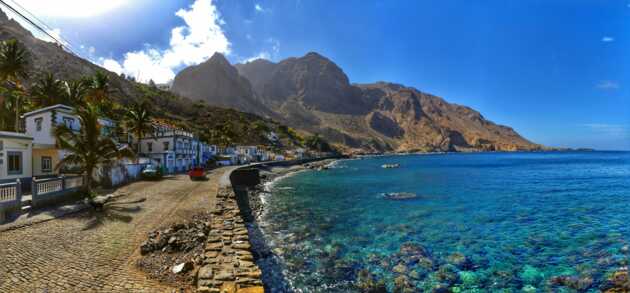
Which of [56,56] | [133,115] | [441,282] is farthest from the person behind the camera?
[56,56]

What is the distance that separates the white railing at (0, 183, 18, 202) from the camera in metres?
13.6

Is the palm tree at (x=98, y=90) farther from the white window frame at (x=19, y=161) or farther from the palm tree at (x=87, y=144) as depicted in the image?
the palm tree at (x=87, y=144)

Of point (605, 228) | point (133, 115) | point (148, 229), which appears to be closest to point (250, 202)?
point (148, 229)

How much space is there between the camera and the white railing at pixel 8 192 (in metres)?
13.6

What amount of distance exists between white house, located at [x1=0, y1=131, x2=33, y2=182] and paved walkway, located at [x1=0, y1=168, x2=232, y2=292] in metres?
11.9

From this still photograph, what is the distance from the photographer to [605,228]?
17.0 m

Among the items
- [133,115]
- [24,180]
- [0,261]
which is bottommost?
[0,261]

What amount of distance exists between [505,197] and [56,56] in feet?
482

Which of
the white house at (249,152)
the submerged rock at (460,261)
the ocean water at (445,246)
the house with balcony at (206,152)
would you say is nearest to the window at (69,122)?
the ocean water at (445,246)

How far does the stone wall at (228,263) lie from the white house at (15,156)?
63.0 feet

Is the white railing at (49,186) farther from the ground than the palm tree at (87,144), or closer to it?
closer to it

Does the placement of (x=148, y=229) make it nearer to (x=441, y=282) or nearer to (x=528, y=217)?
(x=441, y=282)

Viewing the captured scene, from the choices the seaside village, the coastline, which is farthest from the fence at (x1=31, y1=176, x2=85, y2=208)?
the coastline

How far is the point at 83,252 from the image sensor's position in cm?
948
